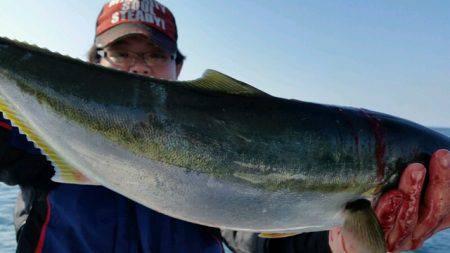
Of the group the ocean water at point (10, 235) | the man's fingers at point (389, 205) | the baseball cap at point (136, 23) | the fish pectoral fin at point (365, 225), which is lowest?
the ocean water at point (10, 235)

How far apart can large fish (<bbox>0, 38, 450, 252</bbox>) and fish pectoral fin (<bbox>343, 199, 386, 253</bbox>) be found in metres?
0.18

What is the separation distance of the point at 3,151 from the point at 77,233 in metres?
0.80

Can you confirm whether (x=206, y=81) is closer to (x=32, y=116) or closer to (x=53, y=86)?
(x=53, y=86)

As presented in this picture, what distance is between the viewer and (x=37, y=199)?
133 inches

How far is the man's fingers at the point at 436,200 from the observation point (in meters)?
3.01

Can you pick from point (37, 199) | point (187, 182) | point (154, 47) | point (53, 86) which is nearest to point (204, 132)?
point (187, 182)

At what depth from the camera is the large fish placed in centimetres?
244

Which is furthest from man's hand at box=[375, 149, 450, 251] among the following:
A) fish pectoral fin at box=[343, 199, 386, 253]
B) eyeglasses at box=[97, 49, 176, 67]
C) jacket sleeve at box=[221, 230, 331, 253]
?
eyeglasses at box=[97, 49, 176, 67]

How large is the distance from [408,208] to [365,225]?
0.49 metres

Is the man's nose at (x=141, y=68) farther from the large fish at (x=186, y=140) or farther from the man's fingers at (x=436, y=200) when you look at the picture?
the man's fingers at (x=436, y=200)

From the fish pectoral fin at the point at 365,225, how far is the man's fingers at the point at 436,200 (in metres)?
→ 0.56

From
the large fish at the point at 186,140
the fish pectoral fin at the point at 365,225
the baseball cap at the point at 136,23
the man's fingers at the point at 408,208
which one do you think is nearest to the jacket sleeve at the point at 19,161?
the large fish at the point at 186,140

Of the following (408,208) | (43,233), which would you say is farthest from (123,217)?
(408,208)

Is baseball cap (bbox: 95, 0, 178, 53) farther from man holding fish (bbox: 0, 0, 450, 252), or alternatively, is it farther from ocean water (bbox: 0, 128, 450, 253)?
ocean water (bbox: 0, 128, 450, 253)
